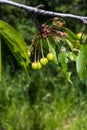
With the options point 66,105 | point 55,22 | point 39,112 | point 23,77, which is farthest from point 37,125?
point 55,22

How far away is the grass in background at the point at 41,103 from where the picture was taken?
408 cm

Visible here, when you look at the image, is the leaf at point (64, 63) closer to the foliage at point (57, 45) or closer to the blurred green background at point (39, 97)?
the foliage at point (57, 45)

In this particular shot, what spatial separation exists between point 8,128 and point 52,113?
0.55 metres

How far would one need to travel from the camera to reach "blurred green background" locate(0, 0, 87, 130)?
160 inches

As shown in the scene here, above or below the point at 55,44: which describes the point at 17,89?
below

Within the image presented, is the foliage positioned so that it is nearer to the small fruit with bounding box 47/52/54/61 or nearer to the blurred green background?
the small fruit with bounding box 47/52/54/61

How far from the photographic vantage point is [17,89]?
466 cm

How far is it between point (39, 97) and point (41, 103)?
180 mm

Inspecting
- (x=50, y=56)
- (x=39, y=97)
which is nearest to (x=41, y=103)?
(x=39, y=97)

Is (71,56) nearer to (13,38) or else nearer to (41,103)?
(13,38)

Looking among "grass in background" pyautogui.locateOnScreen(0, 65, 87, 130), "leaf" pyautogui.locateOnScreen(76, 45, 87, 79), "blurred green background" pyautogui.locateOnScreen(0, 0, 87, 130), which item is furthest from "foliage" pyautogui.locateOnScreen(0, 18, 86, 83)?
"grass in background" pyautogui.locateOnScreen(0, 65, 87, 130)

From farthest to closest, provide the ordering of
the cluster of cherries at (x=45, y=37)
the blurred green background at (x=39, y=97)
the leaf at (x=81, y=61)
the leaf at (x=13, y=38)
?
the blurred green background at (x=39, y=97) → the cluster of cherries at (x=45, y=37) → the leaf at (x=81, y=61) → the leaf at (x=13, y=38)

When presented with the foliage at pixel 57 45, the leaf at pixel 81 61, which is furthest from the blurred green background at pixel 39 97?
the leaf at pixel 81 61

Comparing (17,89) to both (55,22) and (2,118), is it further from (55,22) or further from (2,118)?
(55,22)
